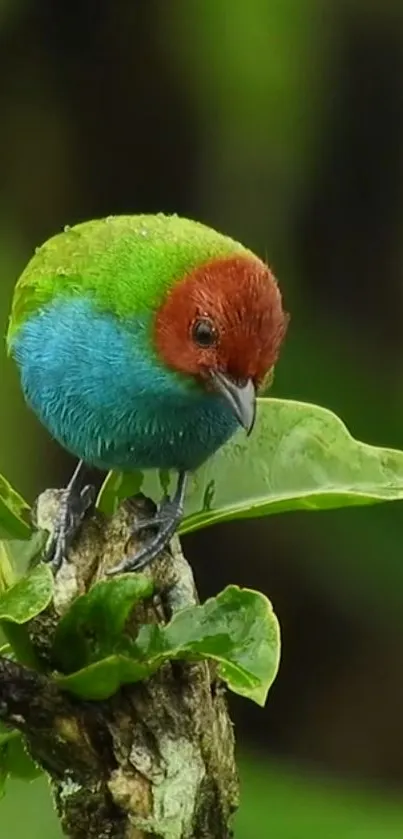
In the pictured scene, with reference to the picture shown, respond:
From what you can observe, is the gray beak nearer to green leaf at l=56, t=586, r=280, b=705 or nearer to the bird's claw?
the bird's claw

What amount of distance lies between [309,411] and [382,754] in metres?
2.28

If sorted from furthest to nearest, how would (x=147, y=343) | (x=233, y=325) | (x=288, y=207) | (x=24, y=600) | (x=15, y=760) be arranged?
(x=288, y=207), (x=147, y=343), (x=233, y=325), (x=15, y=760), (x=24, y=600)

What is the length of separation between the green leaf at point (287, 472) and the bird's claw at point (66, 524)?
0.15ft

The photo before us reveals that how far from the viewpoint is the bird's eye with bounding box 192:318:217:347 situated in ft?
6.75

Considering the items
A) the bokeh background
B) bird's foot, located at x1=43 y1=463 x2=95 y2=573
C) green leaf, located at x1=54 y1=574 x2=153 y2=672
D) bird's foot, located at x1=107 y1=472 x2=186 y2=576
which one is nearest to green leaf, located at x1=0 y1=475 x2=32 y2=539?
bird's foot, located at x1=43 y1=463 x2=95 y2=573

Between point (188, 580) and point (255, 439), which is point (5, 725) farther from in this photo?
point (255, 439)

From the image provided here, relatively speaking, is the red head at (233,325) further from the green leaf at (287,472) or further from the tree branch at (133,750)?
the tree branch at (133,750)

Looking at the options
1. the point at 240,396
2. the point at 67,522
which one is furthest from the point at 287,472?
the point at 67,522

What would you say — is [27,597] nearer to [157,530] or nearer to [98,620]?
[98,620]

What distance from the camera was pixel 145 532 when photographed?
1.91m

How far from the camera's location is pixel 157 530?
76.7 inches

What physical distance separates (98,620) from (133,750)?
14cm

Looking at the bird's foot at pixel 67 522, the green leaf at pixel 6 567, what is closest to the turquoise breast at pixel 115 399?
the bird's foot at pixel 67 522

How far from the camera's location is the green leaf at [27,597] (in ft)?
5.41
